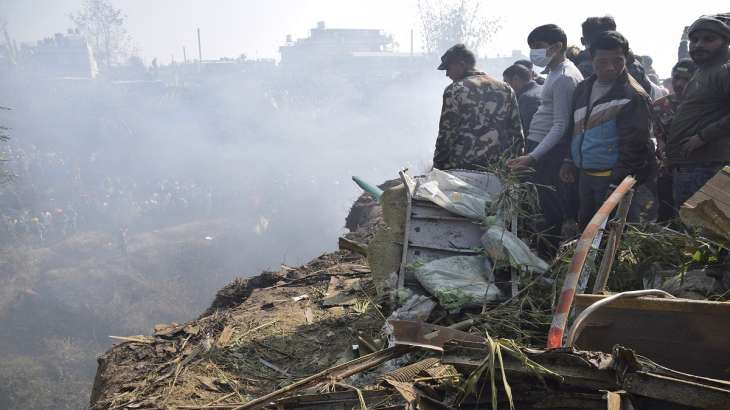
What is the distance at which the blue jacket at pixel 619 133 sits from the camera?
3488mm

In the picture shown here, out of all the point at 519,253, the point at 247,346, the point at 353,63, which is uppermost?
the point at 353,63

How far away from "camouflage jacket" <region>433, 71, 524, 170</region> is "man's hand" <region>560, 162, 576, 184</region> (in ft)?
1.48

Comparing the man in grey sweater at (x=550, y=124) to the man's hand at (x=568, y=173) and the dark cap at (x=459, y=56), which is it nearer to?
the man's hand at (x=568, y=173)

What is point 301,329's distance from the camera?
12.7 ft

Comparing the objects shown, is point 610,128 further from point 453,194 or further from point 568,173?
point 453,194

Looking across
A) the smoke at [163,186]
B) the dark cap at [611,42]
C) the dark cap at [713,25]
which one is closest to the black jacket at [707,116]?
the dark cap at [713,25]

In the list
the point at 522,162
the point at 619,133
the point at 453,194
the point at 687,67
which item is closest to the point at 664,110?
the point at 687,67

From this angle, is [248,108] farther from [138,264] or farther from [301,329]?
[301,329]

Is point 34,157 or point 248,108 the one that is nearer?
point 34,157

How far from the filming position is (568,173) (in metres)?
3.98

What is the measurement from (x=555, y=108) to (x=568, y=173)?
0.52 metres

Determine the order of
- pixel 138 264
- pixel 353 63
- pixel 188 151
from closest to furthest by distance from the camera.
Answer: pixel 138 264
pixel 188 151
pixel 353 63

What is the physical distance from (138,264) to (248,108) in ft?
44.6

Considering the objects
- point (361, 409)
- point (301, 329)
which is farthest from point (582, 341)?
point (301, 329)
